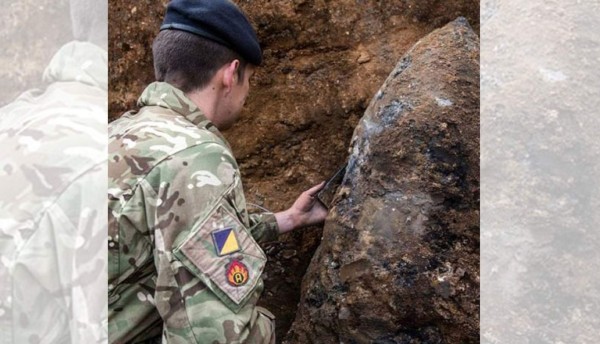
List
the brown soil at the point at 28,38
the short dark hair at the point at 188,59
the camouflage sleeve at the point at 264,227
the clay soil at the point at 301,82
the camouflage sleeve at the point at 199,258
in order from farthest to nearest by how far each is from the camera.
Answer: the clay soil at the point at 301,82
the camouflage sleeve at the point at 264,227
the short dark hair at the point at 188,59
the camouflage sleeve at the point at 199,258
the brown soil at the point at 28,38

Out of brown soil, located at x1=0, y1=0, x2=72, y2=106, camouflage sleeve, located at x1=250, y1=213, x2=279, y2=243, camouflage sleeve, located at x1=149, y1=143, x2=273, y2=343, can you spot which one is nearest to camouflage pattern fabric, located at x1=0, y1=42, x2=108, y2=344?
brown soil, located at x1=0, y1=0, x2=72, y2=106

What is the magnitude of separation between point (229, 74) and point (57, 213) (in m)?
0.87

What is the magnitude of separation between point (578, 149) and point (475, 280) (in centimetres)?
85

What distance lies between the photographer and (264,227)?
2.24 m

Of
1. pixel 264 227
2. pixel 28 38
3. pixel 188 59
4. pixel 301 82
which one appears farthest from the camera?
pixel 301 82

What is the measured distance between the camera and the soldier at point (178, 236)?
1633 millimetres

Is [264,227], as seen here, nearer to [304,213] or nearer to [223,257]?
[304,213]

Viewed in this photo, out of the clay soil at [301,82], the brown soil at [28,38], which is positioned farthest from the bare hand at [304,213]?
the brown soil at [28,38]

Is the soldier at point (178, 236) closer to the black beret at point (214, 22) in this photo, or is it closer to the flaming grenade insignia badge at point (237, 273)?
the flaming grenade insignia badge at point (237, 273)

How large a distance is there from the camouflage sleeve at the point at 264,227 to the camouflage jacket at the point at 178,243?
1.41 ft

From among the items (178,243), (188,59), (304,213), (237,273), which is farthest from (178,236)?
(304,213)

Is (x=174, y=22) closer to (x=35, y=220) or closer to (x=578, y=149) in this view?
(x=35, y=220)

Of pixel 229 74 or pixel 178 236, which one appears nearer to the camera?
pixel 178 236

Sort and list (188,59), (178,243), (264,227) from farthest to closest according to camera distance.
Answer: (264,227) < (188,59) < (178,243)
